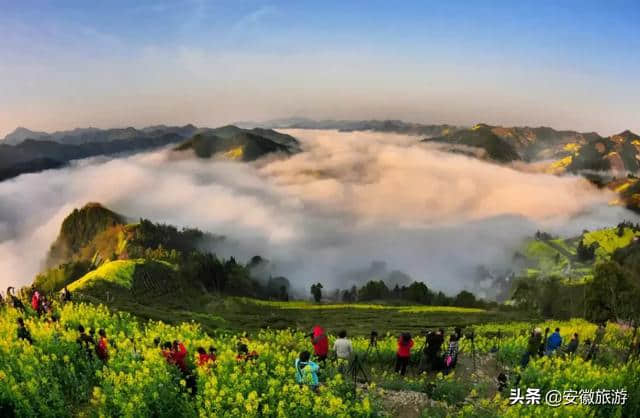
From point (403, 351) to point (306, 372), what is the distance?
847 centimetres

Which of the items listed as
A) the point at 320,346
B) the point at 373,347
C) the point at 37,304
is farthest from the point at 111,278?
the point at 320,346

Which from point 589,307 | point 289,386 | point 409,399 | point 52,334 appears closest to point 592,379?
point 409,399

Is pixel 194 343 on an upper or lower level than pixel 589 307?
upper

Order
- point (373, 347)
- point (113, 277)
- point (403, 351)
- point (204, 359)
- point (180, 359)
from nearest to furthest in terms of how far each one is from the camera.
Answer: point (204, 359), point (180, 359), point (403, 351), point (373, 347), point (113, 277)

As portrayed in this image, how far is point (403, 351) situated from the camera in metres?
24.6

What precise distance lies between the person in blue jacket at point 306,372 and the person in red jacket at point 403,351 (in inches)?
295

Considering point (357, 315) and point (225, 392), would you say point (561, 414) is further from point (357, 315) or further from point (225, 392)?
point (357, 315)

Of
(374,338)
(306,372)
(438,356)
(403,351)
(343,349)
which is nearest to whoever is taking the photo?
(306,372)

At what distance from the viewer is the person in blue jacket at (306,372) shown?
57.2 ft

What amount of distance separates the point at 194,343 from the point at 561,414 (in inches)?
669

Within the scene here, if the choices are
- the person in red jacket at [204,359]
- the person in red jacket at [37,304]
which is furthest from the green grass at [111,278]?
the person in red jacket at [204,359]

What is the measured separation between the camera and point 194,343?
26234 millimetres

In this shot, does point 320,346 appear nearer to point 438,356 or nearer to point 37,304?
point 438,356

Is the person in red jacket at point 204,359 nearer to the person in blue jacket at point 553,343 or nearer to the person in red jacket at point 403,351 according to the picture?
the person in red jacket at point 403,351
